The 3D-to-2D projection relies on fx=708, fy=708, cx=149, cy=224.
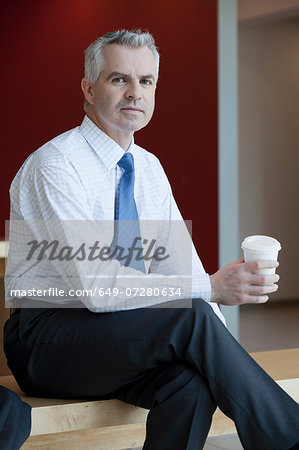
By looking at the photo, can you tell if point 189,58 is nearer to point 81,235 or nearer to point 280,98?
point 280,98

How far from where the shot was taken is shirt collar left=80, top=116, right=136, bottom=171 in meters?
2.12

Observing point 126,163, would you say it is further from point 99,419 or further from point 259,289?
point 99,419

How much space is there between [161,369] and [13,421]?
1.28ft

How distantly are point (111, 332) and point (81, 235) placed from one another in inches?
10.4

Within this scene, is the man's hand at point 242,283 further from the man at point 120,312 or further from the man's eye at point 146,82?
the man's eye at point 146,82

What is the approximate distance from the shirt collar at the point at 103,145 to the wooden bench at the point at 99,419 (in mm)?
701

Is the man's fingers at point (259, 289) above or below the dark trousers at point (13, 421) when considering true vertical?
above

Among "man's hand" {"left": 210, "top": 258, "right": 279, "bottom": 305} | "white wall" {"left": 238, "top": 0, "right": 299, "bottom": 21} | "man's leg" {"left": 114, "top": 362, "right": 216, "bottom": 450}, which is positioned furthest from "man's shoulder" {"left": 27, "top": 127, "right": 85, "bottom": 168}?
"white wall" {"left": 238, "top": 0, "right": 299, "bottom": 21}

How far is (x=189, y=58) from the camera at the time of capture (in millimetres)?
4301

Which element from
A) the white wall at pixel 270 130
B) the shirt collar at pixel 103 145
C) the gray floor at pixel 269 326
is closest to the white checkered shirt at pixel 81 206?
the shirt collar at pixel 103 145

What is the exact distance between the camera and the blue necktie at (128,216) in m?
2.14

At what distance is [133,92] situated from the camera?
2.16 m

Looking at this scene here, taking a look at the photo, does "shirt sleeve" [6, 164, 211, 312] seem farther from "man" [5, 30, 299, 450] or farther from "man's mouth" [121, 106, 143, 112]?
"man's mouth" [121, 106, 143, 112]

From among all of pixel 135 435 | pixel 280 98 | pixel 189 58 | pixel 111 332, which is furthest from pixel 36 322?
pixel 280 98
